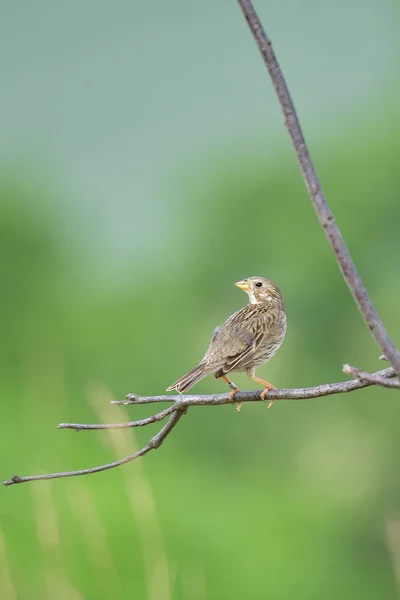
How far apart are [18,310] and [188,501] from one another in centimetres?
1353

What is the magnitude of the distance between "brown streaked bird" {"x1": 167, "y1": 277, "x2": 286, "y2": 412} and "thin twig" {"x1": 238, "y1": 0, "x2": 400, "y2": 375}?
2.15 m

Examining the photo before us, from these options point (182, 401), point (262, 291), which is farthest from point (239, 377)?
point (182, 401)

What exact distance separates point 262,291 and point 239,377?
12752 mm

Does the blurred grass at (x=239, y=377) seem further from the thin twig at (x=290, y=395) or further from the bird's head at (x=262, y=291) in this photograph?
the thin twig at (x=290, y=395)

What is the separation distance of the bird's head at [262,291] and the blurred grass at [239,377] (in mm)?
12075

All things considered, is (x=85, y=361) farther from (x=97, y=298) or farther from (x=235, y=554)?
(x=235, y=554)

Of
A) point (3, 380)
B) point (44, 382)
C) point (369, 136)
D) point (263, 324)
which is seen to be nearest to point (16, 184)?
point (3, 380)

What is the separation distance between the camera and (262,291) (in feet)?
17.5

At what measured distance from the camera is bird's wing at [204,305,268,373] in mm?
4414

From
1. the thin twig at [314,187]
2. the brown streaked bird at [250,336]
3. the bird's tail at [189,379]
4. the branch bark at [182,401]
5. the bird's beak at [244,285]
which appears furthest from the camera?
the bird's beak at [244,285]

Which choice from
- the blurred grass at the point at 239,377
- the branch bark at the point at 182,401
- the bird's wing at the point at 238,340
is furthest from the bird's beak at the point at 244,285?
the blurred grass at the point at 239,377

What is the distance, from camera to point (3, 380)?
33281mm

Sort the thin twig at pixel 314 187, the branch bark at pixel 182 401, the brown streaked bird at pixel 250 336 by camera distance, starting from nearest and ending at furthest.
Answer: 1. the thin twig at pixel 314 187
2. the branch bark at pixel 182 401
3. the brown streaked bird at pixel 250 336

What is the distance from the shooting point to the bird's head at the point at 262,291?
496cm
